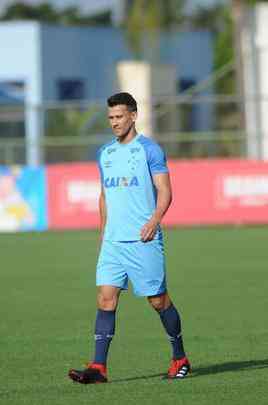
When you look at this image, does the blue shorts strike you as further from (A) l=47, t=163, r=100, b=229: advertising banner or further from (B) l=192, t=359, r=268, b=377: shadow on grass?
(A) l=47, t=163, r=100, b=229: advertising banner

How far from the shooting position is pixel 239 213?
93.2 ft

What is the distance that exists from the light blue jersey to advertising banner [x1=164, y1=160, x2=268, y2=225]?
19.0 metres

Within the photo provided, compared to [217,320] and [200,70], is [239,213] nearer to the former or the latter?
[217,320]

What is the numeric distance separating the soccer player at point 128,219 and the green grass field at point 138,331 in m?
0.52

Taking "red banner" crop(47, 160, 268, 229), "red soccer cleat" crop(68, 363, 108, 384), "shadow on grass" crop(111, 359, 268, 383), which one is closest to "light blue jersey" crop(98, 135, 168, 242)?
"red soccer cleat" crop(68, 363, 108, 384)

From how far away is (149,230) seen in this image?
9188 millimetres

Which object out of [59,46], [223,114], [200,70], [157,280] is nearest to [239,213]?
[157,280]

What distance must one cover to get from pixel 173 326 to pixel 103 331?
52cm

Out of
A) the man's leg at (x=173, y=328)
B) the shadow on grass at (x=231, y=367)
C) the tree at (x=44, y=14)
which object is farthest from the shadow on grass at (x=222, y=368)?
the tree at (x=44, y=14)

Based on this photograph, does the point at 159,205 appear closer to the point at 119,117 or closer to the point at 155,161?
the point at 155,161

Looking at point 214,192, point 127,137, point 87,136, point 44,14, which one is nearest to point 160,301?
point 127,137

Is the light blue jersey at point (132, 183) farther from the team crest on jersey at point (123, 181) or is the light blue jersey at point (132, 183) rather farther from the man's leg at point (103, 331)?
the man's leg at point (103, 331)

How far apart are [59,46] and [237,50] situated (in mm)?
11136

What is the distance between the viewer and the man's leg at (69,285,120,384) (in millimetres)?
9320
